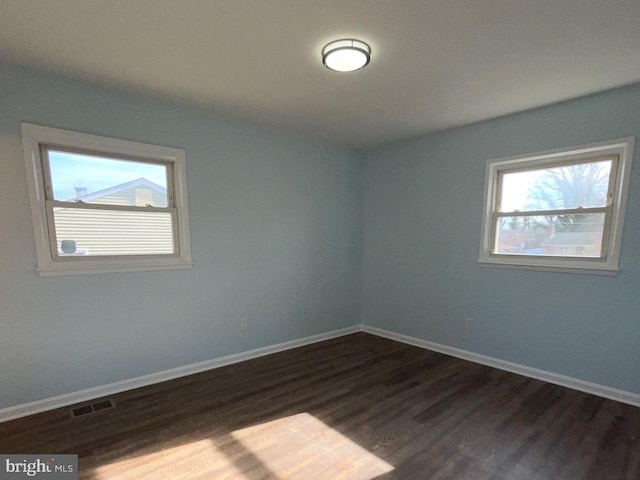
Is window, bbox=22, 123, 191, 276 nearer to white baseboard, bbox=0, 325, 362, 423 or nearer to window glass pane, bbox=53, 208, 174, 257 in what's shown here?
window glass pane, bbox=53, 208, 174, 257

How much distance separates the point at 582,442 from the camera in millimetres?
1978

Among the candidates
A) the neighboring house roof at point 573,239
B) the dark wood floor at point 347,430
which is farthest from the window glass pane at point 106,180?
the neighboring house roof at point 573,239

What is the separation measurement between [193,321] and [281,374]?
102 cm

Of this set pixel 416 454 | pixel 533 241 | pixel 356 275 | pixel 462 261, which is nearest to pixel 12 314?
pixel 416 454

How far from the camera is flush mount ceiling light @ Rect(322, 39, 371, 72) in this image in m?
1.85

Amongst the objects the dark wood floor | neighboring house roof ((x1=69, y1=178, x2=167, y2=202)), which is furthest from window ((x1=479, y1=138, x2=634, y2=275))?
neighboring house roof ((x1=69, y1=178, x2=167, y2=202))

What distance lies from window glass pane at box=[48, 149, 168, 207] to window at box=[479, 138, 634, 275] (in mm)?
3307

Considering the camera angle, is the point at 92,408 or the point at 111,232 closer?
the point at 92,408

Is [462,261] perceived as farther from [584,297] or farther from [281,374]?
[281,374]

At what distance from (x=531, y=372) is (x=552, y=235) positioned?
4.37 feet

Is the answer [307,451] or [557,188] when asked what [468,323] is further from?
[307,451]

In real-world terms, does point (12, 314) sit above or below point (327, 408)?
above

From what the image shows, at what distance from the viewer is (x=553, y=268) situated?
2766mm

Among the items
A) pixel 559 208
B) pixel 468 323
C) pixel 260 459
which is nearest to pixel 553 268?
pixel 559 208
